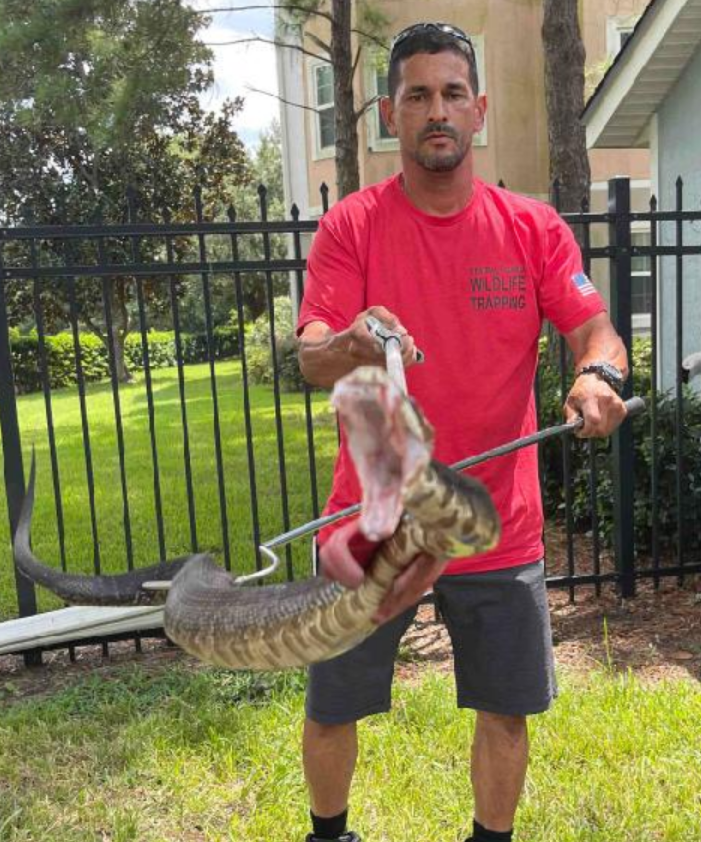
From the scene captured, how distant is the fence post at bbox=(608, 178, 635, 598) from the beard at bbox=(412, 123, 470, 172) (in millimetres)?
2985

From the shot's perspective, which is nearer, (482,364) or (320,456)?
(482,364)

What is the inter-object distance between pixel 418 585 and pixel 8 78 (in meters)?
12.7

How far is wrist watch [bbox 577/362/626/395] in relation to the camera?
7.43 ft

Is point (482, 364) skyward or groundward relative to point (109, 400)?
skyward

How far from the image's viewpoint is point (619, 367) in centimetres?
234

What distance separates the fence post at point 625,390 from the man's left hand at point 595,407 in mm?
3166

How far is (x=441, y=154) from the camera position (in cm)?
240

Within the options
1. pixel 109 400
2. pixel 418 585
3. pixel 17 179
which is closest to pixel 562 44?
Answer: pixel 418 585

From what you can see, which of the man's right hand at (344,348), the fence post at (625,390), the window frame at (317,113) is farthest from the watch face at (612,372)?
the window frame at (317,113)

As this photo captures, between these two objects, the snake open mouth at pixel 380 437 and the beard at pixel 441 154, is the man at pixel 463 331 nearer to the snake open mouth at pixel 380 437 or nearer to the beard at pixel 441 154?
the beard at pixel 441 154

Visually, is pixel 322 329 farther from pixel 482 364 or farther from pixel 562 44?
pixel 562 44

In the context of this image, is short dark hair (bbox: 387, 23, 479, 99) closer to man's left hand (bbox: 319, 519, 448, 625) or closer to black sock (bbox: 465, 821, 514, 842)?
man's left hand (bbox: 319, 519, 448, 625)

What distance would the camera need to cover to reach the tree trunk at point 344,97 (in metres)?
9.55

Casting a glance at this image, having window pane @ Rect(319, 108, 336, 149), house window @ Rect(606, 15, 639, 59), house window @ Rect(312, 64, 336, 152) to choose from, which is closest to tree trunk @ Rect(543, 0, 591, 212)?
house window @ Rect(606, 15, 639, 59)
